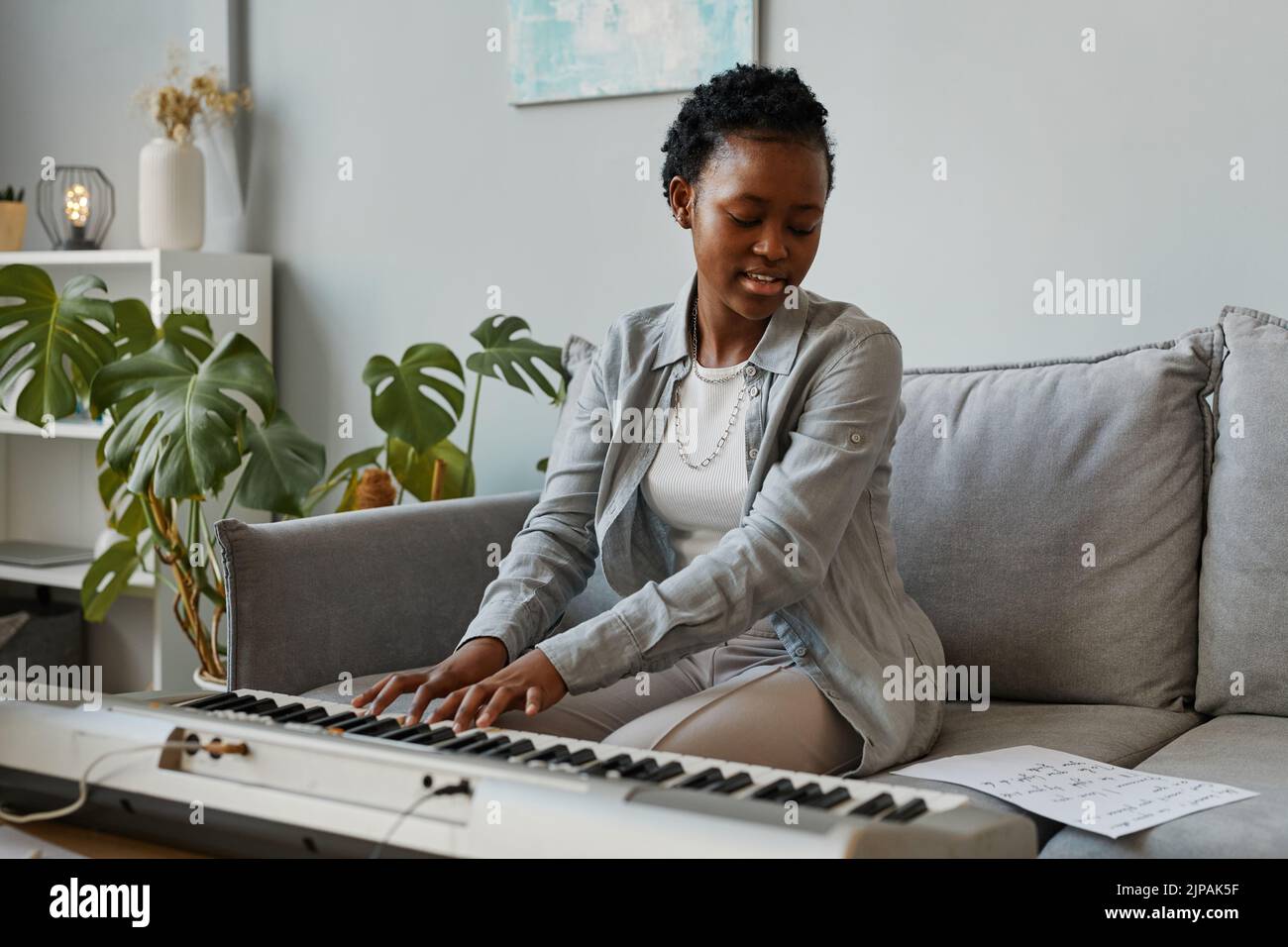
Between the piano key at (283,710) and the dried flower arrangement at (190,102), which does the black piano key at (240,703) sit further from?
the dried flower arrangement at (190,102)

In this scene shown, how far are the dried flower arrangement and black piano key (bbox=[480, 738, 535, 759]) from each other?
2.44 m

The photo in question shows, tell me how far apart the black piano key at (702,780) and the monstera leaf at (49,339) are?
1.78 m

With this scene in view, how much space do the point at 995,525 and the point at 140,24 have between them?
2.67m

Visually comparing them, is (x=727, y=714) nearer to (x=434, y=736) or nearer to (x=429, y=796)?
(x=434, y=736)

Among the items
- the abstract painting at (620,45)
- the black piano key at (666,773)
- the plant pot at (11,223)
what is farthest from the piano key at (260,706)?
the plant pot at (11,223)

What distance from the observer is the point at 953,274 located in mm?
2439

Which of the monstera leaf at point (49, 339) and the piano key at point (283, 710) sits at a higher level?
the monstera leaf at point (49, 339)

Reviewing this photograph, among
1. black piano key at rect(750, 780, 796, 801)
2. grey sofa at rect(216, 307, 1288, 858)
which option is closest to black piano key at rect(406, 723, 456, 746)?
black piano key at rect(750, 780, 796, 801)

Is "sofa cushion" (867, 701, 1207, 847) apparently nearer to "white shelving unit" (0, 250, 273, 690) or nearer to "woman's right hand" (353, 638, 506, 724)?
"woman's right hand" (353, 638, 506, 724)

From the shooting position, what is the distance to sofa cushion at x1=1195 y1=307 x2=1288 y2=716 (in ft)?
5.85

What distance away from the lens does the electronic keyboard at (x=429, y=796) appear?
0.92 m

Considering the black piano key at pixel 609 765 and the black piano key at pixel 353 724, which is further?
the black piano key at pixel 353 724
